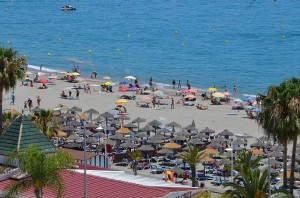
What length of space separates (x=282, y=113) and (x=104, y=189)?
1423cm

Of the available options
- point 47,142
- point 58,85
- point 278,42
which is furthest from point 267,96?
point 278,42

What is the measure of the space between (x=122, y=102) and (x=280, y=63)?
2019 inches

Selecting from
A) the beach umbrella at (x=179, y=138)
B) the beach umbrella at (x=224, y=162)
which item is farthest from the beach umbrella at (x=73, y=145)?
the beach umbrella at (x=224, y=162)

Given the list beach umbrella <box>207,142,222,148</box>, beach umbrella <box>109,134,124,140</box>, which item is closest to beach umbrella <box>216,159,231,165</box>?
beach umbrella <box>207,142,222,148</box>

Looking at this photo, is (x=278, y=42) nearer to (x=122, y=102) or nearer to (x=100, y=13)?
(x=100, y=13)

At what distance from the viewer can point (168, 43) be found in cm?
14225

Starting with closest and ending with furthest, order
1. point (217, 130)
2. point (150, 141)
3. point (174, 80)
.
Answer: point (150, 141), point (217, 130), point (174, 80)

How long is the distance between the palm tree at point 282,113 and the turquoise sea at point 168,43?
4827 cm

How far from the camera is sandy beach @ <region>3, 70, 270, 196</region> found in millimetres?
72500

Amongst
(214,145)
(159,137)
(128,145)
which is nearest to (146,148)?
(128,145)

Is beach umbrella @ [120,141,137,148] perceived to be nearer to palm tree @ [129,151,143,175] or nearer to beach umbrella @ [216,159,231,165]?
palm tree @ [129,151,143,175]

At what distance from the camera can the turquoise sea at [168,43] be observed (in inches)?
4483

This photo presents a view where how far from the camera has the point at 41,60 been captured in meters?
120

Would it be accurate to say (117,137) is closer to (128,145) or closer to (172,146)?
(128,145)
